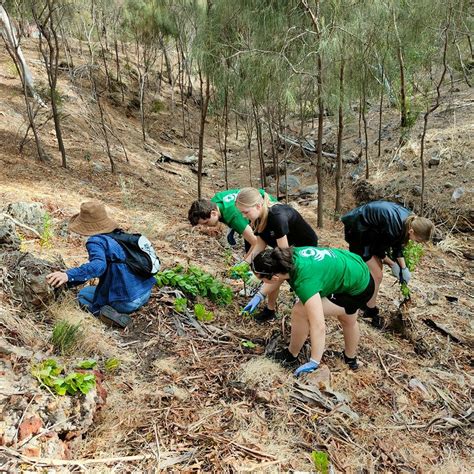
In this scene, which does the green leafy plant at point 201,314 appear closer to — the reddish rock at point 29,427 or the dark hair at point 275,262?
the dark hair at point 275,262

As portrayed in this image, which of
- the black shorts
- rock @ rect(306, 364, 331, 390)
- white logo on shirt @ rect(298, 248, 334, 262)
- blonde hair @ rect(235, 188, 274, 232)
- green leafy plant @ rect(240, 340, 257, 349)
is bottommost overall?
green leafy plant @ rect(240, 340, 257, 349)

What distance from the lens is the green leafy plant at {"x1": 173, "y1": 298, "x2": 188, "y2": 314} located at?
341cm

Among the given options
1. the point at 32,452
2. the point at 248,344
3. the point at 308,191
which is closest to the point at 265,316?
the point at 248,344

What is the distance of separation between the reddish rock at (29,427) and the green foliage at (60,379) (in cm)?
18

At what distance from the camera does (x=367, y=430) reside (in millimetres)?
2500

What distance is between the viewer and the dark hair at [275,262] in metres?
2.52

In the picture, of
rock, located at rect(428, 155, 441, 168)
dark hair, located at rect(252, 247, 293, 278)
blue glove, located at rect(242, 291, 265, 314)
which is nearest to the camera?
dark hair, located at rect(252, 247, 293, 278)

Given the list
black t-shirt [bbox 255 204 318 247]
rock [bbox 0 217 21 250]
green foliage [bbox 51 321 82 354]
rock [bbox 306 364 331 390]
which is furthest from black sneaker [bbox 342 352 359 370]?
rock [bbox 0 217 21 250]

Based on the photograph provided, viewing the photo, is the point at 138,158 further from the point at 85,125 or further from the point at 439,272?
the point at 439,272

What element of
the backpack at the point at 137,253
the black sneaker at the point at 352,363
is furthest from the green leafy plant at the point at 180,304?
the black sneaker at the point at 352,363

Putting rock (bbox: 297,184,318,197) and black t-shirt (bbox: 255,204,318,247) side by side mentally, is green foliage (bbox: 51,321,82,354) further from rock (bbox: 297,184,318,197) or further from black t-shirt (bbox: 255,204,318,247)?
rock (bbox: 297,184,318,197)

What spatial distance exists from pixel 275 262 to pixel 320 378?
2.99 feet

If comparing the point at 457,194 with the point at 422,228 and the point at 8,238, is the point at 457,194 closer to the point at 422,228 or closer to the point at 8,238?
the point at 422,228

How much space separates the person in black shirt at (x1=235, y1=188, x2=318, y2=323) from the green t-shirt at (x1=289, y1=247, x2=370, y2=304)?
20.8 inches
